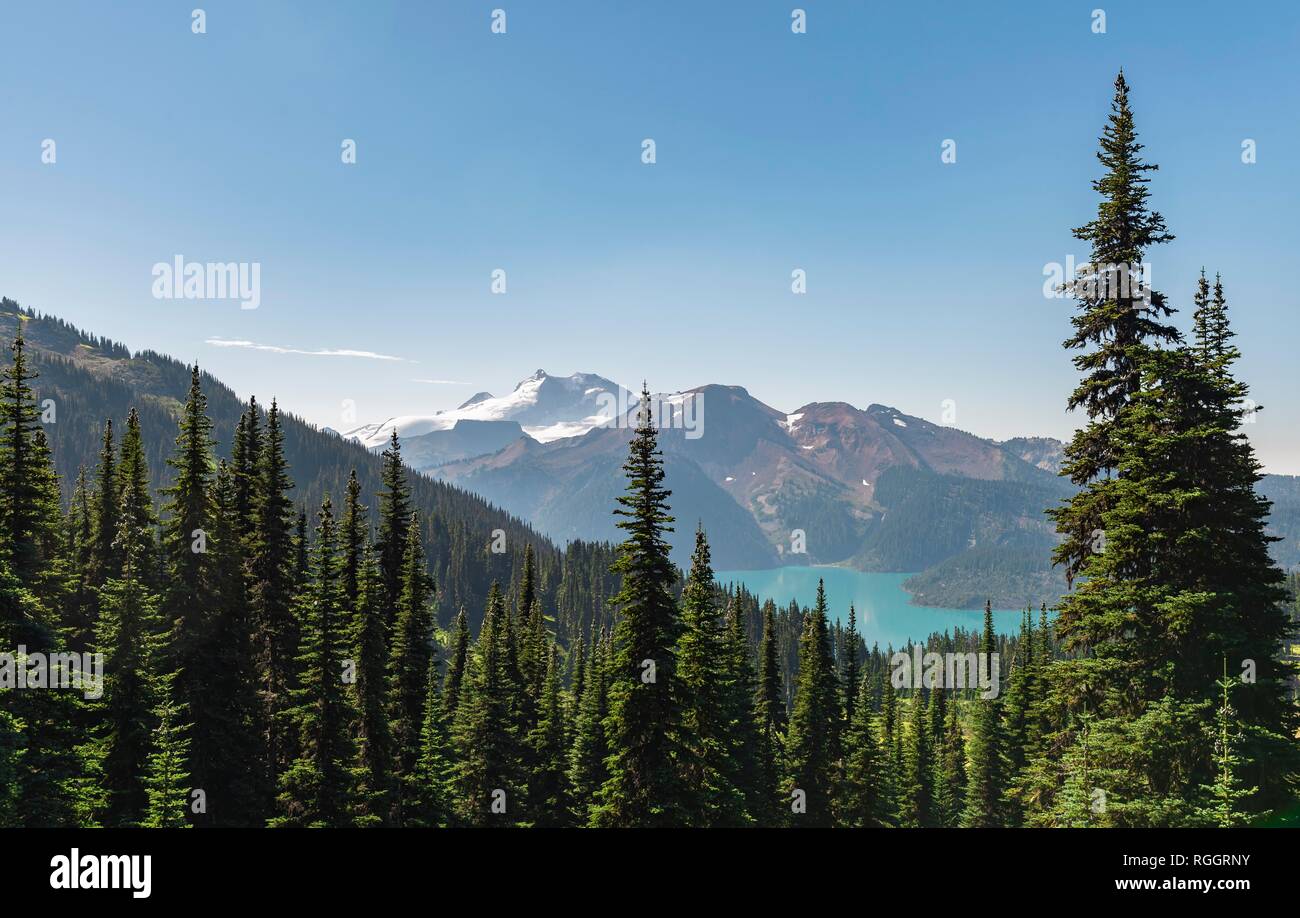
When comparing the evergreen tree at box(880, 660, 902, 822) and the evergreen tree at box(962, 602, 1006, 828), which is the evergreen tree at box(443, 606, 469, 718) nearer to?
the evergreen tree at box(880, 660, 902, 822)

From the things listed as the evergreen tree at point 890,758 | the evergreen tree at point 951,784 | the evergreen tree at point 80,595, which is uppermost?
the evergreen tree at point 80,595

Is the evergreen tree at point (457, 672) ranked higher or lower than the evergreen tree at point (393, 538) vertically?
lower

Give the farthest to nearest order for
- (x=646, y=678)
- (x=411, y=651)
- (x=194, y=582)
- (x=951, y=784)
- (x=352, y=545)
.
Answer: (x=951, y=784), (x=411, y=651), (x=352, y=545), (x=194, y=582), (x=646, y=678)

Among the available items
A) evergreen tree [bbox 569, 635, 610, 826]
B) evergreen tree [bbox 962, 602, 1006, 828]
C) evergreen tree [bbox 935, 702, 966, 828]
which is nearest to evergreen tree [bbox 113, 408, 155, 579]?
evergreen tree [bbox 569, 635, 610, 826]

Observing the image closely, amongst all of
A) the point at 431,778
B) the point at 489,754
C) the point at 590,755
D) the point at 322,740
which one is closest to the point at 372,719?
the point at 322,740

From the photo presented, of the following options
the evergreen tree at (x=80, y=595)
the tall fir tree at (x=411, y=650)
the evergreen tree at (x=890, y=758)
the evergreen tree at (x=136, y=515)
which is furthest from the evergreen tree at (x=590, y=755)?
the evergreen tree at (x=80, y=595)

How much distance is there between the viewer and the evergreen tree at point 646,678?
104 feet

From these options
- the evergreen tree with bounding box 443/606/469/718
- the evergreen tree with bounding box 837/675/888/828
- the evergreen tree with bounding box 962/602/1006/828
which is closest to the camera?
the evergreen tree with bounding box 837/675/888/828

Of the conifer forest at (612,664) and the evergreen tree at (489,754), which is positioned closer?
the conifer forest at (612,664)

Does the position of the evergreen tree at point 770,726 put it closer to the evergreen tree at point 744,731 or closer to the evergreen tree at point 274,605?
the evergreen tree at point 744,731

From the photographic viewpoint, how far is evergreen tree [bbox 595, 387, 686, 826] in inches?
1245

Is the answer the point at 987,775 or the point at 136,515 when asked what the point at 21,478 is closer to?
the point at 136,515

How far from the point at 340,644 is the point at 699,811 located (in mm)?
19125

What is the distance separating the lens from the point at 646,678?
31.6 meters
